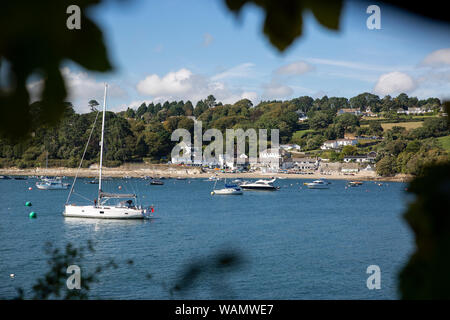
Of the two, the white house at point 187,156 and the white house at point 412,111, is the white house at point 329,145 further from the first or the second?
the white house at point 187,156

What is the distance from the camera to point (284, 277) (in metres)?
19.1

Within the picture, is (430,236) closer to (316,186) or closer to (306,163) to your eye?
(316,186)

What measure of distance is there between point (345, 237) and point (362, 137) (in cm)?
10074

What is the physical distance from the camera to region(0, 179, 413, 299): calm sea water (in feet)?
56.2

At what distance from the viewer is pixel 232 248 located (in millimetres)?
1845

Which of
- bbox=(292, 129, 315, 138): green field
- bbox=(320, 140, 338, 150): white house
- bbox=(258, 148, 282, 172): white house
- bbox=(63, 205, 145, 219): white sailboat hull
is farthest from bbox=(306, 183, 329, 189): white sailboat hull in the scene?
bbox=(63, 205, 145, 219): white sailboat hull

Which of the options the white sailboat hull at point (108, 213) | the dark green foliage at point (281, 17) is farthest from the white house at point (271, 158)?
the dark green foliage at point (281, 17)

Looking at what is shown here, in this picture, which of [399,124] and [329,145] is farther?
[329,145]

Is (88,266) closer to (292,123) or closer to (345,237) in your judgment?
(345,237)

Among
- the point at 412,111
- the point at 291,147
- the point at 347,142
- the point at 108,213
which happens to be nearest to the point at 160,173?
the point at 291,147

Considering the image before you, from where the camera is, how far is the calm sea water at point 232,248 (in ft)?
56.2

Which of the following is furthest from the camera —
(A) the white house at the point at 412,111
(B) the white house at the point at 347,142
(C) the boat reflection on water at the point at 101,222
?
(A) the white house at the point at 412,111

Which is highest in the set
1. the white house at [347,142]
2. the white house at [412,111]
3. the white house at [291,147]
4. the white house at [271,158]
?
the white house at [412,111]
